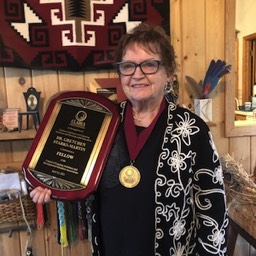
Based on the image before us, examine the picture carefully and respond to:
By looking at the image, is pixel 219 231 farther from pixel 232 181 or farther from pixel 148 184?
pixel 232 181

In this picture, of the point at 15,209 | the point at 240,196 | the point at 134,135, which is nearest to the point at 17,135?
the point at 15,209

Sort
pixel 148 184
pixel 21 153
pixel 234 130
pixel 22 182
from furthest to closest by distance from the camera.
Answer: pixel 234 130 → pixel 21 153 → pixel 22 182 → pixel 148 184

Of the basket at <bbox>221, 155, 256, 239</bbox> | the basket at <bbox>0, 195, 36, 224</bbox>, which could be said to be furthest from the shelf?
the basket at <bbox>221, 155, 256, 239</bbox>

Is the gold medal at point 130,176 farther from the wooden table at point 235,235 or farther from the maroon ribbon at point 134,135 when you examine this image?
the wooden table at point 235,235

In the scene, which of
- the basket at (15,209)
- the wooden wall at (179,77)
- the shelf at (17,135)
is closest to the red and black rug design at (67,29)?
the wooden wall at (179,77)

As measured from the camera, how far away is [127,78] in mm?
996

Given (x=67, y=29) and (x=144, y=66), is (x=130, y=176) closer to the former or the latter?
(x=144, y=66)

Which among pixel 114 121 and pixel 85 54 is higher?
pixel 85 54

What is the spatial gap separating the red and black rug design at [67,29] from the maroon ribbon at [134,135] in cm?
55

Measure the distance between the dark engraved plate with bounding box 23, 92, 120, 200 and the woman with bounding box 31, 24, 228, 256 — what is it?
0.04 meters

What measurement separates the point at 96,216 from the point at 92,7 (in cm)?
100

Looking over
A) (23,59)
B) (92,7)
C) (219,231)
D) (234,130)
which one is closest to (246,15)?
(234,130)

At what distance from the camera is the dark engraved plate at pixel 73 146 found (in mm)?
997

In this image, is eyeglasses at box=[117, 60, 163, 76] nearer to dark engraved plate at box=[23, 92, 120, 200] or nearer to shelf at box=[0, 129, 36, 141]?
dark engraved plate at box=[23, 92, 120, 200]
